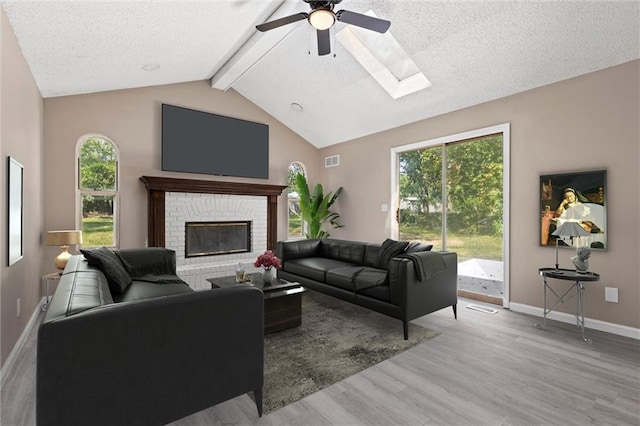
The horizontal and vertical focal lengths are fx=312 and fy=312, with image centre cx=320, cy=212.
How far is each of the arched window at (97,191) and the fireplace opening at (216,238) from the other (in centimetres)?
107

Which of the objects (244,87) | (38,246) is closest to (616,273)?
(244,87)

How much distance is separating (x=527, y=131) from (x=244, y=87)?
4.54 m

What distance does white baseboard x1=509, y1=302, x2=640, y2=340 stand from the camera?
10.1 feet

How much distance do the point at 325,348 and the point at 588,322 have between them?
113 inches

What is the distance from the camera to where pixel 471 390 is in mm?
2133

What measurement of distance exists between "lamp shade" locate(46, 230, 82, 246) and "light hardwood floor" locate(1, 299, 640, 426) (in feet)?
4.09

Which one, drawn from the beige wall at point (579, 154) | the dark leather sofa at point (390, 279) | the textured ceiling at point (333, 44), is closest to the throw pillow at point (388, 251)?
the dark leather sofa at point (390, 279)

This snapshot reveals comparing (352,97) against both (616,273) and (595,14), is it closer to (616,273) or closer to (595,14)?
(595,14)

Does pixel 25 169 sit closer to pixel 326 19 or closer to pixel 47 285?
pixel 47 285

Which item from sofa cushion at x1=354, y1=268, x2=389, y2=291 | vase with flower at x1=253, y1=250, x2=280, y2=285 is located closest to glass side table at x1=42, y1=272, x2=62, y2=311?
vase with flower at x1=253, y1=250, x2=280, y2=285

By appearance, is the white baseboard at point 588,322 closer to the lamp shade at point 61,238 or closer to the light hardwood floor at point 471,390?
the light hardwood floor at point 471,390

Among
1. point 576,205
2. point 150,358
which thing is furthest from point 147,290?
point 576,205

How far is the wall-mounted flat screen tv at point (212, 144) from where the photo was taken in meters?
5.11

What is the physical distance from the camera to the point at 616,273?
3176 millimetres
